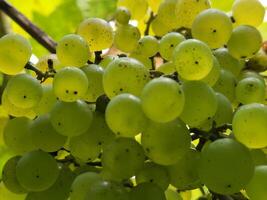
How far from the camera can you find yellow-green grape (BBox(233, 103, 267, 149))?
52 centimetres

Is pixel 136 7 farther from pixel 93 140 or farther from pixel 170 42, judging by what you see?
pixel 93 140

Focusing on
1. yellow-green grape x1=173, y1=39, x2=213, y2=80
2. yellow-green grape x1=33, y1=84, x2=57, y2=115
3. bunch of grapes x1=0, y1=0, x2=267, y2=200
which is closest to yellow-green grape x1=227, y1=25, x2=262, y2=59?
bunch of grapes x1=0, y1=0, x2=267, y2=200

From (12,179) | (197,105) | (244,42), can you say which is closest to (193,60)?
(197,105)

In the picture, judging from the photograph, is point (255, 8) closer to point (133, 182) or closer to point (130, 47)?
point (130, 47)

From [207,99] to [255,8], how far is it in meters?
0.25

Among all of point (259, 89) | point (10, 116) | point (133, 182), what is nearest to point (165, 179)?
point (133, 182)

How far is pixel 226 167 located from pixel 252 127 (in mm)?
48

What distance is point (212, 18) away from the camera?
0.65m

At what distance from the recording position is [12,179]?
0.62 metres

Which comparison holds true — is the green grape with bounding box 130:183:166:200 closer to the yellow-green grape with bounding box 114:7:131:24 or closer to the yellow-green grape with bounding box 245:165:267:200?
the yellow-green grape with bounding box 245:165:267:200

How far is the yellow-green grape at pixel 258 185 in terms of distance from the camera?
0.55 meters

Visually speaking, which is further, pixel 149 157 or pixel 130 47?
pixel 130 47

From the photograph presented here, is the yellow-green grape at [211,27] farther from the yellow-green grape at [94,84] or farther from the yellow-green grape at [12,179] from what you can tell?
the yellow-green grape at [12,179]

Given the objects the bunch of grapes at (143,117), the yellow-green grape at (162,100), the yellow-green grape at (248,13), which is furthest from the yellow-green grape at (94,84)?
the yellow-green grape at (248,13)
